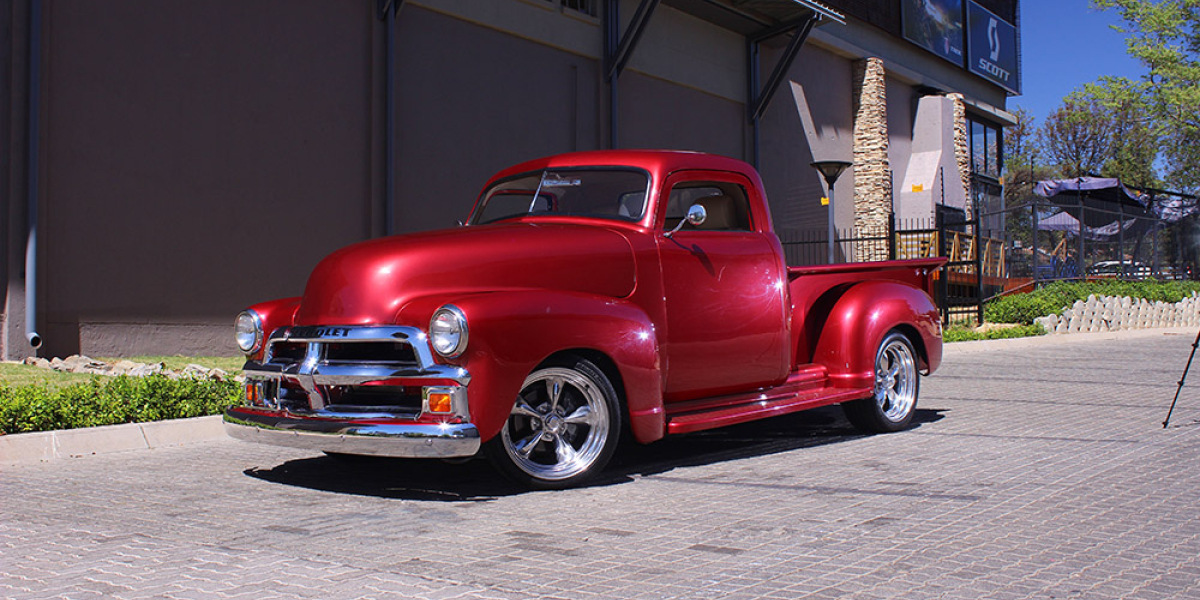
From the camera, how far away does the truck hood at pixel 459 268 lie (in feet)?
17.7

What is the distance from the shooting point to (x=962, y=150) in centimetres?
3262

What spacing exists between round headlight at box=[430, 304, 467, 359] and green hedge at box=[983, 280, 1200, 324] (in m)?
18.8

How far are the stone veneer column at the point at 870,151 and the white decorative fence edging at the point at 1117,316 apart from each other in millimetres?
6401

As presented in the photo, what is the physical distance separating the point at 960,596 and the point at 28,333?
10829 mm

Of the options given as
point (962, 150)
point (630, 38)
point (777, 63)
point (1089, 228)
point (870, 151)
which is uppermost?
point (777, 63)

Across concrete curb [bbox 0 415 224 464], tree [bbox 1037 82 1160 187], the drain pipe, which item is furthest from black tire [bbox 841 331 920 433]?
tree [bbox 1037 82 1160 187]

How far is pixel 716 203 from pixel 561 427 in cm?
223

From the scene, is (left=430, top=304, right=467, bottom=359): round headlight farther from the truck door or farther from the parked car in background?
the parked car in background

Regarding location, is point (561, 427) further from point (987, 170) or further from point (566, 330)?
point (987, 170)

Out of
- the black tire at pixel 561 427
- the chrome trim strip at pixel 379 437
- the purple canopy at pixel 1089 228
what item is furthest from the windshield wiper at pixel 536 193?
the purple canopy at pixel 1089 228

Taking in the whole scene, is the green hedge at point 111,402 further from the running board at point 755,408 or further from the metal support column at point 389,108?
the metal support column at point 389,108

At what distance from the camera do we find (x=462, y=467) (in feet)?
20.8

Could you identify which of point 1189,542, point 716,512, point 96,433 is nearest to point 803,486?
point 716,512

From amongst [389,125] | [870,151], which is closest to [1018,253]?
[870,151]
